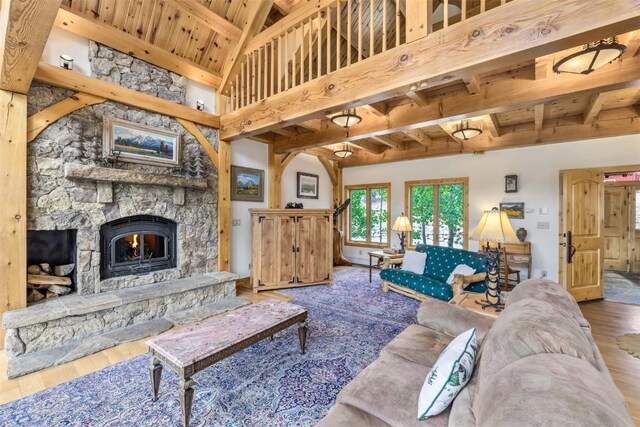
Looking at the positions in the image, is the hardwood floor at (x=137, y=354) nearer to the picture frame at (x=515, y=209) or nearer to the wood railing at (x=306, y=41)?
the picture frame at (x=515, y=209)

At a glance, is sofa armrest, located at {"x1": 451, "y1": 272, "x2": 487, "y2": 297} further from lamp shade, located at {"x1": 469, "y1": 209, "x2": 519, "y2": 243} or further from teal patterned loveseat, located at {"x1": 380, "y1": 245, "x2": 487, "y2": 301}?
lamp shade, located at {"x1": 469, "y1": 209, "x2": 519, "y2": 243}

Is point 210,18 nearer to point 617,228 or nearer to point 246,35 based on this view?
point 246,35

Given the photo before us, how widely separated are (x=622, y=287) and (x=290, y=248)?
5941 millimetres

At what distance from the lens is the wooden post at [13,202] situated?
8.81ft

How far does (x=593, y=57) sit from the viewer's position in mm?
2221

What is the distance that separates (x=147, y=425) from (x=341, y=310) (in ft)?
8.10

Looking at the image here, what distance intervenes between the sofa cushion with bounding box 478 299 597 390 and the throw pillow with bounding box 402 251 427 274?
335 centimetres

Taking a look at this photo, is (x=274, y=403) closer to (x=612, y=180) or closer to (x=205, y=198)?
(x=205, y=198)

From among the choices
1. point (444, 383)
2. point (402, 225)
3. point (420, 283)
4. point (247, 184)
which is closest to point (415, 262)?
point (420, 283)

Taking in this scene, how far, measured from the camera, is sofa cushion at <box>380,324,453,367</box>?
5.63 feet

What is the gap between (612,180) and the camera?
6.55m

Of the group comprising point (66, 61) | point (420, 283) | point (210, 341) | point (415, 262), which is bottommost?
point (420, 283)

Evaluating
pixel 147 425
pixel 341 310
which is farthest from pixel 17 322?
pixel 341 310

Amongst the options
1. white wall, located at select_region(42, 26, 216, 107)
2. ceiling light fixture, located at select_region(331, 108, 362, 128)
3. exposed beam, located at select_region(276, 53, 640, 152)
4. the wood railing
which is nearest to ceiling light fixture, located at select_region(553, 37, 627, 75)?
exposed beam, located at select_region(276, 53, 640, 152)
